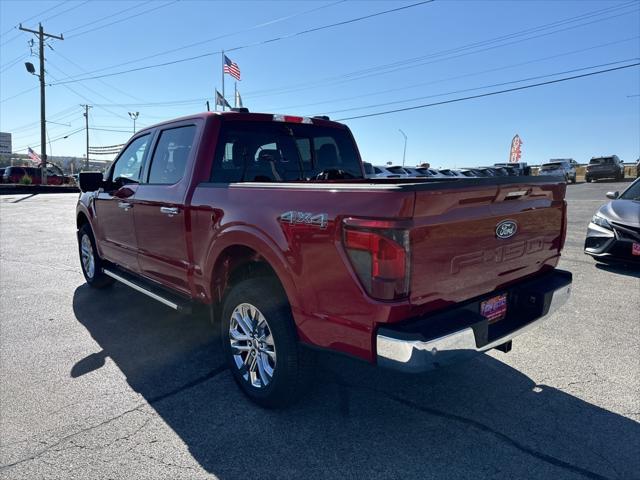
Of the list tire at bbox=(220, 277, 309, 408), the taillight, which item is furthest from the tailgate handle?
tire at bbox=(220, 277, 309, 408)

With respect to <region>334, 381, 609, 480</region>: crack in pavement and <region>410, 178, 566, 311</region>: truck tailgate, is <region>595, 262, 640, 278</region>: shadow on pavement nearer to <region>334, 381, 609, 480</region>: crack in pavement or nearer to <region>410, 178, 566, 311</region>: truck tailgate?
<region>410, 178, 566, 311</region>: truck tailgate

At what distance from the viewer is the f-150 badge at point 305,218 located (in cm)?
232

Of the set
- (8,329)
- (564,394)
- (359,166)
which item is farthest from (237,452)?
(8,329)

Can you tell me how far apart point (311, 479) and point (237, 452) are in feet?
1.58

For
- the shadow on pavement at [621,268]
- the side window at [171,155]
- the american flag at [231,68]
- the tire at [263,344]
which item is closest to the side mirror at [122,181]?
the side window at [171,155]

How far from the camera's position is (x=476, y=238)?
244cm

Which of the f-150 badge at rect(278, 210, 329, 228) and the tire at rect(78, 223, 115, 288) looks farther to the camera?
the tire at rect(78, 223, 115, 288)

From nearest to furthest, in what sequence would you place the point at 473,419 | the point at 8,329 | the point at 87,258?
the point at 473,419 → the point at 8,329 → the point at 87,258

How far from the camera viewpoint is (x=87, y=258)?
6.08 meters

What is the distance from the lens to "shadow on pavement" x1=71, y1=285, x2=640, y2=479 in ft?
7.66

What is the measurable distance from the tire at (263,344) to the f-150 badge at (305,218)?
1.80 ft

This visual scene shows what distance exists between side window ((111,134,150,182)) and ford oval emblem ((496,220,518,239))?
11.3ft

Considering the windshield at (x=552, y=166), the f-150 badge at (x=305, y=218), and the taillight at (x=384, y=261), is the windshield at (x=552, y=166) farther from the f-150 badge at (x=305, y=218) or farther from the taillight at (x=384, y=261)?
the taillight at (x=384, y=261)

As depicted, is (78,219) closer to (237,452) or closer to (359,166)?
(359,166)
